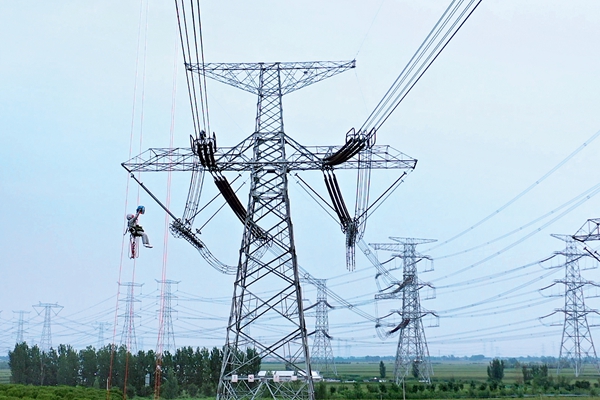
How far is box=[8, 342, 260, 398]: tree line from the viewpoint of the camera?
61.9 meters

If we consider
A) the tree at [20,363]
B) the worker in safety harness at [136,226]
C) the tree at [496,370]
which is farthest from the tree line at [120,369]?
the worker in safety harness at [136,226]

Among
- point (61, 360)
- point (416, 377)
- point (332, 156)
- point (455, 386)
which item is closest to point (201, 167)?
point (332, 156)

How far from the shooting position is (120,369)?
64.6m

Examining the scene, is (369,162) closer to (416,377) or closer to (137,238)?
(137,238)

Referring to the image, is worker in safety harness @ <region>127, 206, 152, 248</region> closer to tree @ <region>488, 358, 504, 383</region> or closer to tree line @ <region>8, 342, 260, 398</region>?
tree line @ <region>8, 342, 260, 398</region>

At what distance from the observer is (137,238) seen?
1477cm

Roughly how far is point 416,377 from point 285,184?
47.9m

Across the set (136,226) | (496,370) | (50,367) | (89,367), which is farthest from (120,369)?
(136,226)

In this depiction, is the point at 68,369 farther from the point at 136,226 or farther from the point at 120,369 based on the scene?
the point at 136,226

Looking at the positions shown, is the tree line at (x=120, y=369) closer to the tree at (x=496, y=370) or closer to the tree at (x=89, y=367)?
the tree at (x=89, y=367)

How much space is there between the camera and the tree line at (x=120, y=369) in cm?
6188

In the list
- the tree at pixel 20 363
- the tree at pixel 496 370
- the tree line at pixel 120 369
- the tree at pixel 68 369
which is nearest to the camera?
the tree line at pixel 120 369

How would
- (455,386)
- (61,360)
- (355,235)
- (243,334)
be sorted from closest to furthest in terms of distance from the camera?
1. (243,334)
2. (355,235)
3. (455,386)
4. (61,360)

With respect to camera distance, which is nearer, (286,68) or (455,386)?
(286,68)
